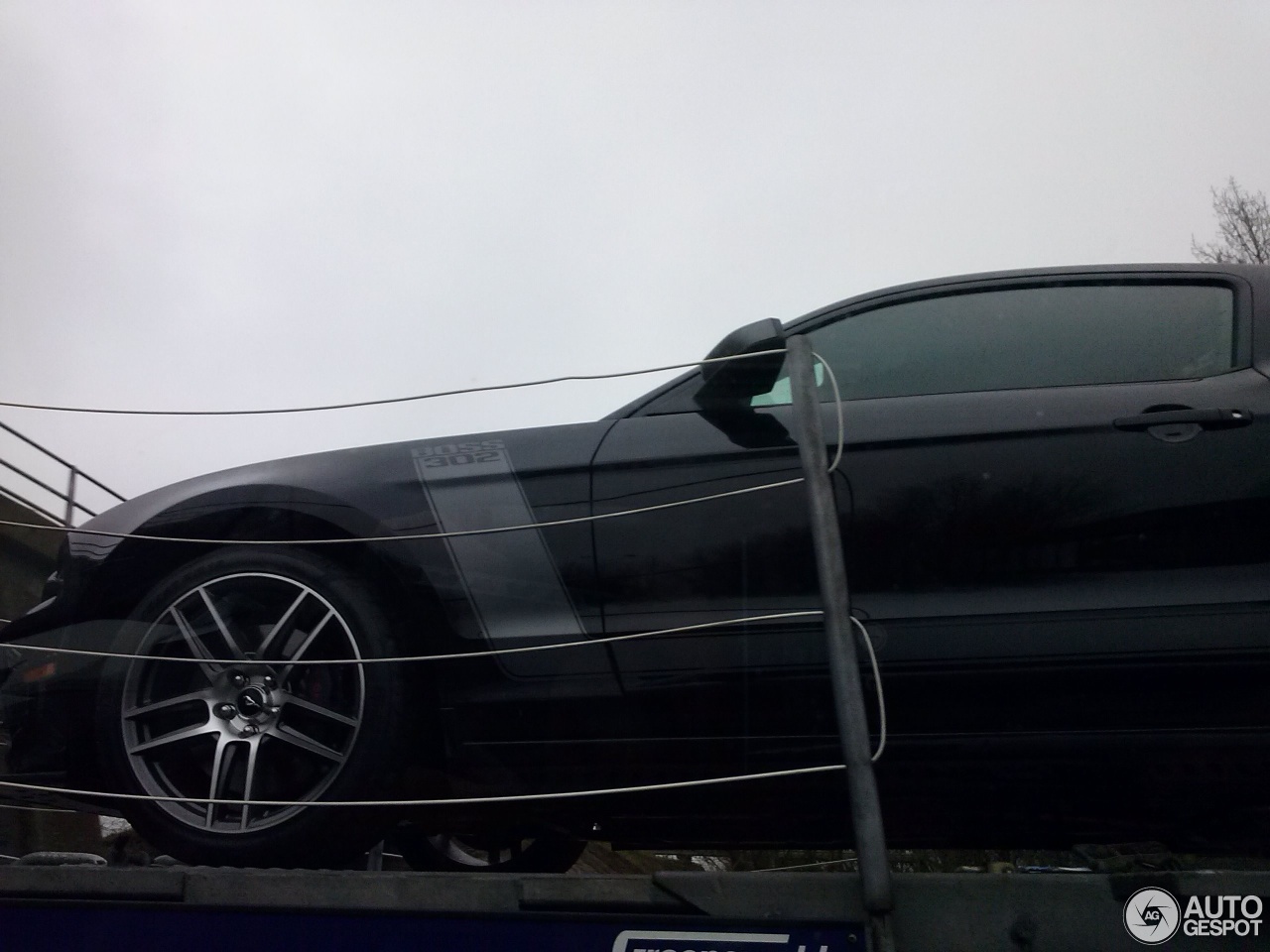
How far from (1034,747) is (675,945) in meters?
0.88

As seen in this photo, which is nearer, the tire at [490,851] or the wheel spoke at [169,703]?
the wheel spoke at [169,703]

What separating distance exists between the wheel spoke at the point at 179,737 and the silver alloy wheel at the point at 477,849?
635mm

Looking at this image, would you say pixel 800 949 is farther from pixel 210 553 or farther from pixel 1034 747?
pixel 210 553

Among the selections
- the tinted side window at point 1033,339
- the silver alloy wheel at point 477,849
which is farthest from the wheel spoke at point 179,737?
the tinted side window at point 1033,339

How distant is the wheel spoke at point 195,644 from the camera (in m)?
2.31

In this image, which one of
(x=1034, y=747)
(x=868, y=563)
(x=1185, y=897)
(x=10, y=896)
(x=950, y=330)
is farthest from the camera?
(x=950, y=330)

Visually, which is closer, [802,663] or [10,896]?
[10,896]

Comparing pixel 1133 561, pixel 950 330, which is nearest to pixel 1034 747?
pixel 1133 561

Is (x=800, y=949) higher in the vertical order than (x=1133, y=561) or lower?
lower

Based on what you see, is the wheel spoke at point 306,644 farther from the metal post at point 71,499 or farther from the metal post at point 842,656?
the metal post at point 842,656

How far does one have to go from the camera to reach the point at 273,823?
87.0 inches

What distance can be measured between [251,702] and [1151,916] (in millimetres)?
1649

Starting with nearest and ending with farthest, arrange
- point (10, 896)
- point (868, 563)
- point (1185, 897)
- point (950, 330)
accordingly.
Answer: point (1185, 897)
point (10, 896)
point (868, 563)
point (950, 330)

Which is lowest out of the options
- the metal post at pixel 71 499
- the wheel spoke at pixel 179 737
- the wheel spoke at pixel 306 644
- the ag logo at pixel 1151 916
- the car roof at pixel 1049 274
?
the ag logo at pixel 1151 916
